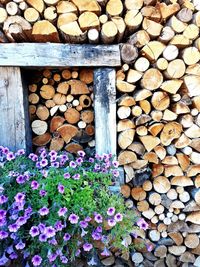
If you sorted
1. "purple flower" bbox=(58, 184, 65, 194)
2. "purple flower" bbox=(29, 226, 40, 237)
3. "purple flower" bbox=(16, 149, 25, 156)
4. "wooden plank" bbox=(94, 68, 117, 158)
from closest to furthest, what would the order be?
"purple flower" bbox=(29, 226, 40, 237), "purple flower" bbox=(58, 184, 65, 194), "purple flower" bbox=(16, 149, 25, 156), "wooden plank" bbox=(94, 68, 117, 158)

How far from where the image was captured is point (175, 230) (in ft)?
7.27

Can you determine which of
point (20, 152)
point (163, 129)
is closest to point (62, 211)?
point (20, 152)

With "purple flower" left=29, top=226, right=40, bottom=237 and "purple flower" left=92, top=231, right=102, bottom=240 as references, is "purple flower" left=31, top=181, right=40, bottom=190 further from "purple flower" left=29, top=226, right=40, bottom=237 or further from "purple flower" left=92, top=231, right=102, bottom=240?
"purple flower" left=92, top=231, right=102, bottom=240

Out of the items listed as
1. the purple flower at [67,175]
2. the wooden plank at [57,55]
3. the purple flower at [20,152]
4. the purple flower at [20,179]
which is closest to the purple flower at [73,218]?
the purple flower at [67,175]

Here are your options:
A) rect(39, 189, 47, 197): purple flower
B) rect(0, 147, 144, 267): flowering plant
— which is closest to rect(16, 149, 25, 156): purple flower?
rect(0, 147, 144, 267): flowering plant

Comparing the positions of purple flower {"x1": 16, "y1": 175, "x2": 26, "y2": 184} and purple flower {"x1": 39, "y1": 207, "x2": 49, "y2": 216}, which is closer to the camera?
purple flower {"x1": 39, "y1": 207, "x2": 49, "y2": 216}

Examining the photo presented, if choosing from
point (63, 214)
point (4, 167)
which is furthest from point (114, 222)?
point (4, 167)

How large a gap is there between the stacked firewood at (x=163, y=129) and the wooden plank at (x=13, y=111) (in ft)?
2.02

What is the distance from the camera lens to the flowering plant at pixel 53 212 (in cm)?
158

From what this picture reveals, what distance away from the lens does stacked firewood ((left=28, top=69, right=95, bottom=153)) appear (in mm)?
2119

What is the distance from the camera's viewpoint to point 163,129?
6.79ft

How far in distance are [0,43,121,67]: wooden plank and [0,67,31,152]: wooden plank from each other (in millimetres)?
84

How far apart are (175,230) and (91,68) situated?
1.26 meters

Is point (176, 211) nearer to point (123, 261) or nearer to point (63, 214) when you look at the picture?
point (123, 261)
